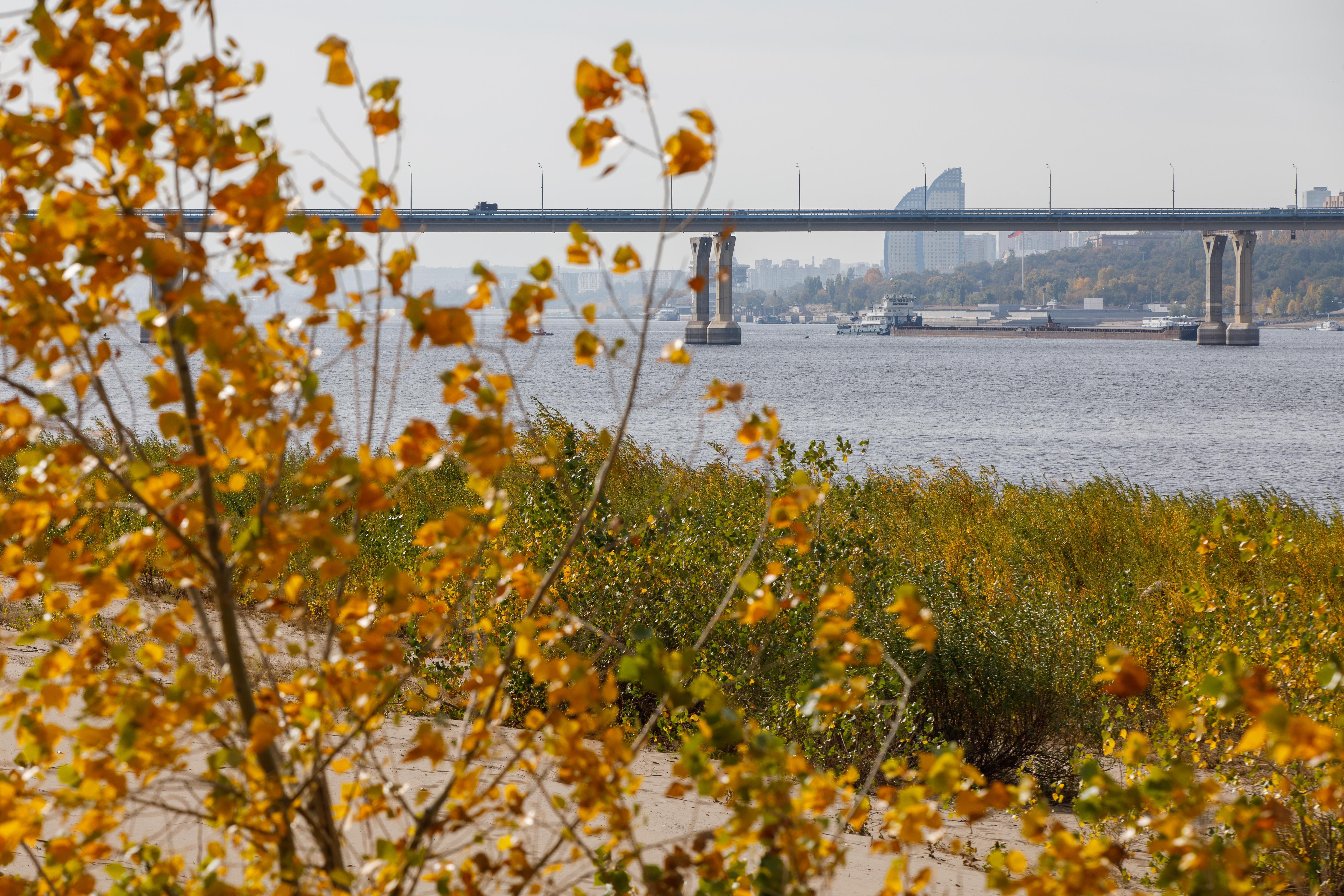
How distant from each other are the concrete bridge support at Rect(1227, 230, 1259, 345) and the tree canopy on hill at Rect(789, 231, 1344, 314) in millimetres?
61363

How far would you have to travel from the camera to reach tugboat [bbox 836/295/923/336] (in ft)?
460

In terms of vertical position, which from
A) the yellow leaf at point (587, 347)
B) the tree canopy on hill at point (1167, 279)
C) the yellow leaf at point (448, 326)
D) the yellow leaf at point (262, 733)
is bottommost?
the yellow leaf at point (262, 733)

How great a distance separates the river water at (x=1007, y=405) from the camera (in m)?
24.6

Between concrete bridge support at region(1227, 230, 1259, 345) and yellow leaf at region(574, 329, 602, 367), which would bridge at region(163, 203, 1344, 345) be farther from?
yellow leaf at region(574, 329, 602, 367)

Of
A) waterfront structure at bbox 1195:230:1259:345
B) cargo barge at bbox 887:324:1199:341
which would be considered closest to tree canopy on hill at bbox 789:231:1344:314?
cargo barge at bbox 887:324:1199:341

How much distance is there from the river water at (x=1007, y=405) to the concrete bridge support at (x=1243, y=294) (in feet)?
5.30

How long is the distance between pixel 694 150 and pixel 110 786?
137 centimetres

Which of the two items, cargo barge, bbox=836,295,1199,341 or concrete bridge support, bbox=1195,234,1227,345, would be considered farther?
cargo barge, bbox=836,295,1199,341

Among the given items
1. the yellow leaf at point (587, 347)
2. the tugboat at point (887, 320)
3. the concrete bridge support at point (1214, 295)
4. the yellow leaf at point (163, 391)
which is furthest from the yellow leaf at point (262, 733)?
the tugboat at point (887, 320)

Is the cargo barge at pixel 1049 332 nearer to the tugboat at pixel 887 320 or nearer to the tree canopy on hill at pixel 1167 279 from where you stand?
the tugboat at pixel 887 320

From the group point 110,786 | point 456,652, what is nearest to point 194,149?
point 110,786

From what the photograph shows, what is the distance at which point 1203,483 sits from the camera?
23.2m

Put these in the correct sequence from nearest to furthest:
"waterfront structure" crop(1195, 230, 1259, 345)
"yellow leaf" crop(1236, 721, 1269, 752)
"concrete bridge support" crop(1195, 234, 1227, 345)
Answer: "yellow leaf" crop(1236, 721, 1269, 752), "waterfront structure" crop(1195, 230, 1259, 345), "concrete bridge support" crop(1195, 234, 1227, 345)

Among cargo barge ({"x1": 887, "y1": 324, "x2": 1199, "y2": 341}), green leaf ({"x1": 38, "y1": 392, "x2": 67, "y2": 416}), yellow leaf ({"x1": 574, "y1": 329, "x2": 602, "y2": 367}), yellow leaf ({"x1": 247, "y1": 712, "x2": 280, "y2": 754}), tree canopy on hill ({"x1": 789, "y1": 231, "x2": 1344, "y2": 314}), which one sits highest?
tree canopy on hill ({"x1": 789, "y1": 231, "x2": 1344, "y2": 314})
